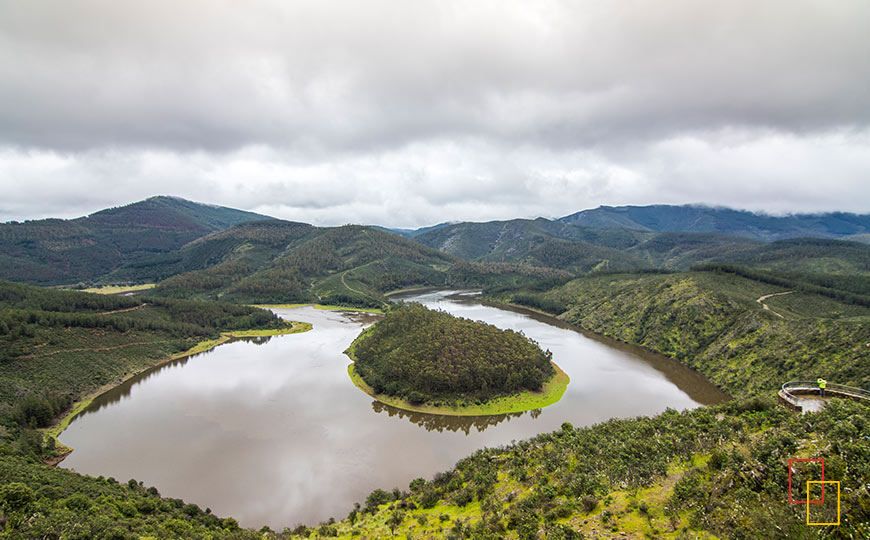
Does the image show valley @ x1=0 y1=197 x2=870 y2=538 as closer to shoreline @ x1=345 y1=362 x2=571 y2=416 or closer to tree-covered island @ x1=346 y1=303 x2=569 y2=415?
shoreline @ x1=345 y1=362 x2=571 y2=416

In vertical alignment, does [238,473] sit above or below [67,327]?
below

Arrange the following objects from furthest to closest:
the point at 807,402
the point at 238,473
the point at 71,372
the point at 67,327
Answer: the point at 67,327
the point at 71,372
the point at 238,473
the point at 807,402

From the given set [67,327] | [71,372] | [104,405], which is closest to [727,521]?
[104,405]

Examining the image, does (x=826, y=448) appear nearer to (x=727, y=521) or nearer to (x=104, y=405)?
(x=727, y=521)

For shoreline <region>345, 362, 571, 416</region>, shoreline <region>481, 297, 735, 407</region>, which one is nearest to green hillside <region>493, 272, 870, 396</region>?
shoreline <region>481, 297, 735, 407</region>

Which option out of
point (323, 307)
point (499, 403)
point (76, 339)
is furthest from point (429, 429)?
point (323, 307)

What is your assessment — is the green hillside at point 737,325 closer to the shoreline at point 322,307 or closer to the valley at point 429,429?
the valley at point 429,429

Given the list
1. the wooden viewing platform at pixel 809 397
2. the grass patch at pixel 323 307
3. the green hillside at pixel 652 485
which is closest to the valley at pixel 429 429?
the green hillside at pixel 652 485

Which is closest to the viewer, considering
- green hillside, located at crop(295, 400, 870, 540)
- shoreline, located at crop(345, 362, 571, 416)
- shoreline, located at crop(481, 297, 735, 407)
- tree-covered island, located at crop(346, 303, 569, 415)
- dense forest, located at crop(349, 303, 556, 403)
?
green hillside, located at crop(295, 400, 870, 540)
